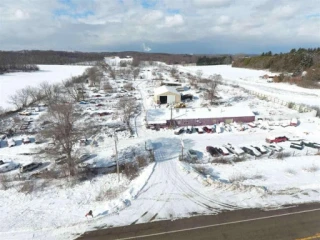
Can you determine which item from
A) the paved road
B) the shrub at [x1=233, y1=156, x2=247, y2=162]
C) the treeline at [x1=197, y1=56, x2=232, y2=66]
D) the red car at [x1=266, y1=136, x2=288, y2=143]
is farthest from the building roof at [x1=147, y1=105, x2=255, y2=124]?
the treeline at [x1=197, y1=56, x2=232, y2=66]

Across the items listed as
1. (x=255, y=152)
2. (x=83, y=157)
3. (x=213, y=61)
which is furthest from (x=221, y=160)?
(x=213, y=61)

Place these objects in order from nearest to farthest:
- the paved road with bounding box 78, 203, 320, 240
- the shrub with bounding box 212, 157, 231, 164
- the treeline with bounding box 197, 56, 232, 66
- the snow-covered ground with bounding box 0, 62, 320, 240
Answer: the paved road with bounding box 78, 203, 320, 240 < the snow-covered ground with bounding box 0, 62, 320, 240 < the shrub with bounding box 212, 157, 231, 164 < the treeline with bounding box 197, 56, 232, 66

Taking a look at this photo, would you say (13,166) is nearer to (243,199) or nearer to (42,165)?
(42,165)

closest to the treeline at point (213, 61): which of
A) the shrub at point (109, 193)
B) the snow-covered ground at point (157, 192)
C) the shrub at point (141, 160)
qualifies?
the snow-covered ground at point (157, 192)

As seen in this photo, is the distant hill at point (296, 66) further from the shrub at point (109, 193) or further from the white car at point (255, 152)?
the shrub at point (109, 193)

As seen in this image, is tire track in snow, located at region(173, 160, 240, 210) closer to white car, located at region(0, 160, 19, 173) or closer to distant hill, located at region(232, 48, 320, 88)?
white car, located at region(0, 160, 19, 173)

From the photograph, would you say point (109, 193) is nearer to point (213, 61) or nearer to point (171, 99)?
point (171, 99)

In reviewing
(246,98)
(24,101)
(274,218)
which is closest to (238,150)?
(274,218)
